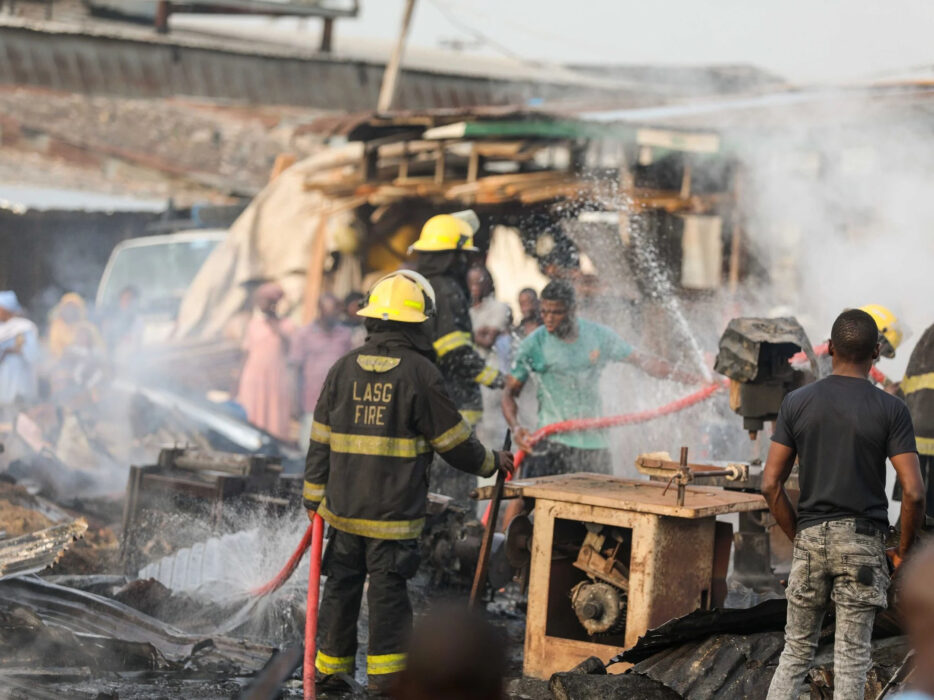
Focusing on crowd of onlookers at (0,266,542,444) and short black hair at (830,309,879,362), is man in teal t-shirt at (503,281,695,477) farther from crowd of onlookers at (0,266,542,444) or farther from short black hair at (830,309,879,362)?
crowd of onlookers at (0,266,542,444)

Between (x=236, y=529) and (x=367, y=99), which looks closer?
(x=236, y=529)

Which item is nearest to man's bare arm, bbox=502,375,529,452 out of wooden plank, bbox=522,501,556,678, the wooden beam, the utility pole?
wooden plank, bbox=522,501,556,678

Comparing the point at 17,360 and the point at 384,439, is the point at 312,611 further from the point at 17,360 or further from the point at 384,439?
the point at 17,360

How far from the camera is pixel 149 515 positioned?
7.80 metres

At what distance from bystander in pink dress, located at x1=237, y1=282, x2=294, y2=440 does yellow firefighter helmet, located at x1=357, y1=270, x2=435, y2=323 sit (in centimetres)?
742

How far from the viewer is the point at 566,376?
7898 mm

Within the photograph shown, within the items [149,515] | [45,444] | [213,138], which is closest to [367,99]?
[213,138]

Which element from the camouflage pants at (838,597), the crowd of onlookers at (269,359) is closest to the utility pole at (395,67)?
the crowd of onlookers at (269,359)

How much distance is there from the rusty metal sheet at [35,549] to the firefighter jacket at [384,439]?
1.81 meters

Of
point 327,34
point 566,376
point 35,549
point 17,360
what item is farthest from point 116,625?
point 327,34

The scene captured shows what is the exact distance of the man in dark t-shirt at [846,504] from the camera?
4.45m

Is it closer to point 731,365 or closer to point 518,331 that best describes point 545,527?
point 731,365

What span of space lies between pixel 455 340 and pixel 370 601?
2.19 meters

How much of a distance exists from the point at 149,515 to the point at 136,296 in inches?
366
